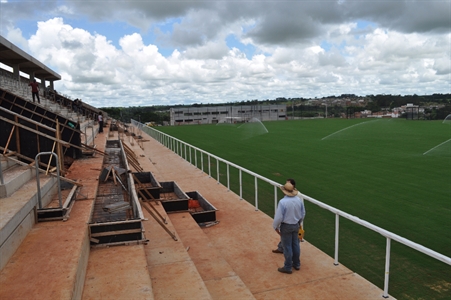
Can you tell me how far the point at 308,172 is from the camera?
1588cm

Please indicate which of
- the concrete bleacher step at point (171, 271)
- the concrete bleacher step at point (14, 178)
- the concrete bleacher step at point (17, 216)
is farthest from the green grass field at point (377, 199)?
the concrete bleacher step at point (14, 178)

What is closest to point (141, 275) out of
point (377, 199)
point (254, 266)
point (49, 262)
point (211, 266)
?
point (49, 262)

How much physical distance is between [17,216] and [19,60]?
33215 mm

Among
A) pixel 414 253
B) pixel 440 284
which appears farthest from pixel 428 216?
pixel 440 284

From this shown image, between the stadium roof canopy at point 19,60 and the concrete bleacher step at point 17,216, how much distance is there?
2467cm

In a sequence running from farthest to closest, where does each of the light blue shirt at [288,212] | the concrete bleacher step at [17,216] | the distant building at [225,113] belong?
the distant building at [225,113] → the light blue shirt at [288,212] → the concrete bleacher step at [17,216]

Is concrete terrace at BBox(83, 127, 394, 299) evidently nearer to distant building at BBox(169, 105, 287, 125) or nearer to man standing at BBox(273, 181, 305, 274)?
man standing at BBox(273, 181, 305, 274)

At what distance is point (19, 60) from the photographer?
107 ft

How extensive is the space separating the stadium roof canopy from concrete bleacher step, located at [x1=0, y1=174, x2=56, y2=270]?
24.7 m

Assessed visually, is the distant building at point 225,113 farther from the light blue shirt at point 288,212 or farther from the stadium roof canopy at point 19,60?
the light blue shirt at point 288,212

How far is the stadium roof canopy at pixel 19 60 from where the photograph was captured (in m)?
27.6

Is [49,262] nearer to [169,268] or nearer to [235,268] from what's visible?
[169,268]

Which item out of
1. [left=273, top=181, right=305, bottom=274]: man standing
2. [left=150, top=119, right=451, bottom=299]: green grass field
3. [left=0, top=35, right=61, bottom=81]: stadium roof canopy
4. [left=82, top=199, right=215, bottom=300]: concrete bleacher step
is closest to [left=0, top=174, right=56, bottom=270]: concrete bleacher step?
[left=82, top=199, right=215, bottom=300]: concrete bleacher step

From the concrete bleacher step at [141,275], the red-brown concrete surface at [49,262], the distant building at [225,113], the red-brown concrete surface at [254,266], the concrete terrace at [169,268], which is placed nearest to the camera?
the red-brown concrete surface at [49,262]
